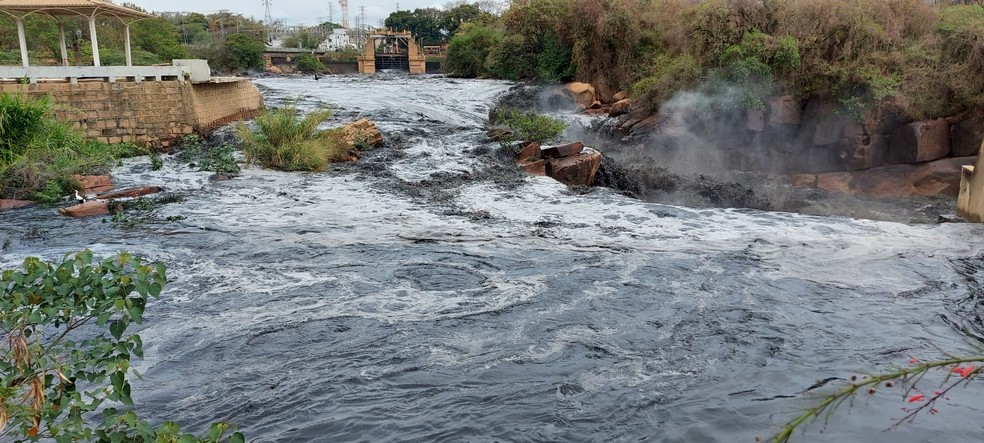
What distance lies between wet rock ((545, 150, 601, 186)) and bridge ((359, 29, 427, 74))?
33193mm

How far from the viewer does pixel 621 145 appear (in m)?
14.4

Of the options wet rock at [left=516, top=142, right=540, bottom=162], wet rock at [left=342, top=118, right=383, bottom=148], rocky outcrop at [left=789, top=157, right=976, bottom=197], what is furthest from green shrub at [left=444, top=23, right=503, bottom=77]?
rocky outcrop at [left=789, top=157, right=976, bottom=197]

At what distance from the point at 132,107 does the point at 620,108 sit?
1046 centimetres

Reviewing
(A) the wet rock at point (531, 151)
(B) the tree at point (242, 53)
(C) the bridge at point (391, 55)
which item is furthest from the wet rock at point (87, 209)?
(C) the bridge at point (391, 55)

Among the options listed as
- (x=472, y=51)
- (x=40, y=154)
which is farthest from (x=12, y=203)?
(x=472, y=51)

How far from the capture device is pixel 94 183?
399 inches

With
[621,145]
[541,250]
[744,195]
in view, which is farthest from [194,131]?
[744,195]

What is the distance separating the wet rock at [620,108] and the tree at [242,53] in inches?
1216

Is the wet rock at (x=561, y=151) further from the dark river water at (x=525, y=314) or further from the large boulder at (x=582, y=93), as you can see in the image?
the large boulder at (x=582, y=93)

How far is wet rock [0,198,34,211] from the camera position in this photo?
357 inches

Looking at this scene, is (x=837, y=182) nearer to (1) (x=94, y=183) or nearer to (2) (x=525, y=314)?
(2) (x=525, y=314)

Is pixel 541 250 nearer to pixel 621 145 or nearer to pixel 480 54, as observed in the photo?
pixel 621 145

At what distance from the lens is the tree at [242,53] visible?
4044cm

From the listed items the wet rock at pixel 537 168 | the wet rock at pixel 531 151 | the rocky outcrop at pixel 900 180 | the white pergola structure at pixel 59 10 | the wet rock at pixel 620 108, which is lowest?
the rocky outcrop at pixel 900 180
